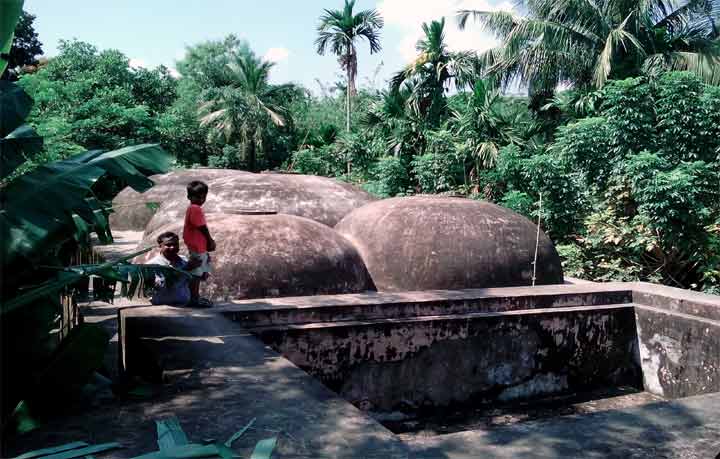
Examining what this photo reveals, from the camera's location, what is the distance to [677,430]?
3068 mm

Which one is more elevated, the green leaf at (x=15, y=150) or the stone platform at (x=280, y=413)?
the green leaf at (x=15, y=150)

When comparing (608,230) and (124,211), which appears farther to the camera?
(124,211)

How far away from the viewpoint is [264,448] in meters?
2.60

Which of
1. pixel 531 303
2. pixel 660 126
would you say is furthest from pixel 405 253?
pixel 660 126

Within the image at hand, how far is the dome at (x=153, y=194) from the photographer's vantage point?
15.1 metres

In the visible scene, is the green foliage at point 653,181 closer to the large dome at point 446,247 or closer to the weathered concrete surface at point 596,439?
the large dome at point 446,247

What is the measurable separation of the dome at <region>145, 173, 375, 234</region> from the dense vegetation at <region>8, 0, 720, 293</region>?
2.85 meters

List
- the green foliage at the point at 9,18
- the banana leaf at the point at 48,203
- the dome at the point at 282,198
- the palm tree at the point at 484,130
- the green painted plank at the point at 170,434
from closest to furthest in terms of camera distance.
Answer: the green painted plank at the point at 170,434 → the banana leaf at the point at 48,203 → the green foliage at the point at 9,18 → the dome at the point at 282,198 → the palm tree at the point at 484,130

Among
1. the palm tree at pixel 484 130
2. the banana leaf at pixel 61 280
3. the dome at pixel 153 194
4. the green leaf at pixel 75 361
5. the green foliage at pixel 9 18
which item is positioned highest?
the palm tree at pixel 484 130

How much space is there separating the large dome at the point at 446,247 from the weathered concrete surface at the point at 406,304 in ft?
2.35

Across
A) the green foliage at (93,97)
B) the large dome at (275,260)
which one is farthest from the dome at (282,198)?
the green foliage at (93,97)

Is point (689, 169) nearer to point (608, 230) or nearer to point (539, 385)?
point (608, 230)

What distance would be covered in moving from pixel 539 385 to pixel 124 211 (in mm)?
13579

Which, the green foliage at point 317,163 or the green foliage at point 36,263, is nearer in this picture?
the green foliage at point 36,263
